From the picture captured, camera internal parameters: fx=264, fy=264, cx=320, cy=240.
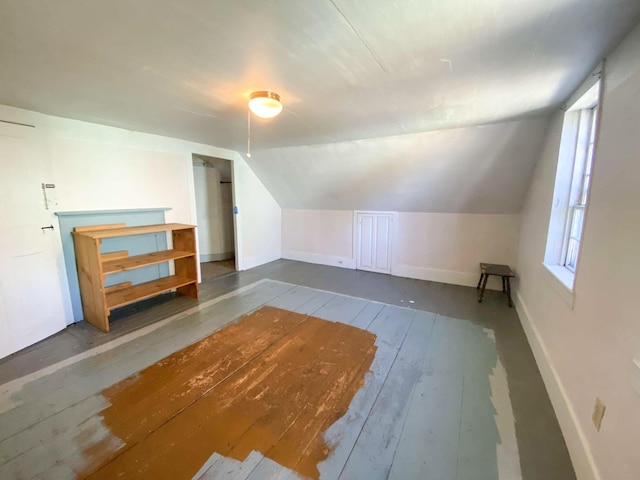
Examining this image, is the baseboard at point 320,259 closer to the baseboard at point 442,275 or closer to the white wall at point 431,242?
the white wall at point 431,242

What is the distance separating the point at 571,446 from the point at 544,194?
6.34 feet

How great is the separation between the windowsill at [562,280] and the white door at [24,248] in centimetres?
404

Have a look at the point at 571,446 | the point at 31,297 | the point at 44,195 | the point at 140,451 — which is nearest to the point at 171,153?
the point at 44,195

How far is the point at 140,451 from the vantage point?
1.34 m

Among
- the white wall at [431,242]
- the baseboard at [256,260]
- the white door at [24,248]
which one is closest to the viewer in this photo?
the white door at [24,248]

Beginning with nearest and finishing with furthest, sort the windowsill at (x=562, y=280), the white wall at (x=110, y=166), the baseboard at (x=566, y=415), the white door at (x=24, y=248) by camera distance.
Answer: the baseboard at (x=566, y=415) → the windowsill at (x=562, y=280) → the white door at (x=24, y=248) → the white wall at (x=110, y=166)

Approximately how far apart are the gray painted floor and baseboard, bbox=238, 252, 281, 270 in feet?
4.27

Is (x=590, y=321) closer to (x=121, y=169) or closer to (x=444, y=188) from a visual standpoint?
(x=444, y=188)

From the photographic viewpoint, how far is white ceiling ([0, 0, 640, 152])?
105 centimetres

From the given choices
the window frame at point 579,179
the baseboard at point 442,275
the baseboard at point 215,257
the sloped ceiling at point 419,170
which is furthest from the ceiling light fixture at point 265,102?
the baseboard at point 215,257

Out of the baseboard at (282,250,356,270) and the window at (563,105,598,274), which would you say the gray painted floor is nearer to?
the window at (563,105,598,274)

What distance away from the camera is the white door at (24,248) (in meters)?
2.11

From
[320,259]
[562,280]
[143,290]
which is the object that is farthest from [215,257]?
[562,280]

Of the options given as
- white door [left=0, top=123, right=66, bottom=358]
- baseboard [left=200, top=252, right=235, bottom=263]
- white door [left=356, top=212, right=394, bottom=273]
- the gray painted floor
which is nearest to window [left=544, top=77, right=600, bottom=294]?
the gray painted floor
